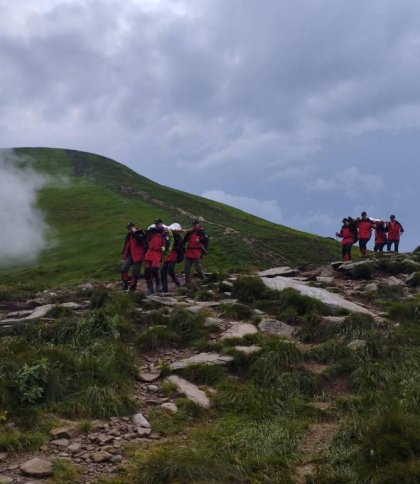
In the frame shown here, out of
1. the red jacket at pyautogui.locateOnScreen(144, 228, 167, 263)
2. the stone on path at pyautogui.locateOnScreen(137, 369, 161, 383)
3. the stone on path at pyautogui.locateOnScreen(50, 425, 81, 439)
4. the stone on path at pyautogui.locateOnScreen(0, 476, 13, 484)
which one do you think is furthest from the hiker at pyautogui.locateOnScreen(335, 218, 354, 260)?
the stone on path at pyautogui.locateOnScreen(0, 476, 13, 484)

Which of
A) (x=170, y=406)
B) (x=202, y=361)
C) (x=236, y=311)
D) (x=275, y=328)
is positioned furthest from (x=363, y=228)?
(x=170, y=406)

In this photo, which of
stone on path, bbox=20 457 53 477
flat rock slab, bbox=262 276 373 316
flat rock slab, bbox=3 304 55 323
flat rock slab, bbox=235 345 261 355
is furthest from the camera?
flat rock slab, bbox=262 276 373 316

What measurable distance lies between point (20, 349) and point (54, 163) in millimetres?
84132

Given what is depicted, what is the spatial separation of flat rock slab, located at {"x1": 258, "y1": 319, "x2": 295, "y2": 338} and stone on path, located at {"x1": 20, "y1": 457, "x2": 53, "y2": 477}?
7.17 m

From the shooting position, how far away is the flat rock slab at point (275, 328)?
1333 centimetres

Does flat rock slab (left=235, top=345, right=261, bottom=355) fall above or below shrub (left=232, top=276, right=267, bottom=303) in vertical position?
below

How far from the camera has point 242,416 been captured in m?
8.86

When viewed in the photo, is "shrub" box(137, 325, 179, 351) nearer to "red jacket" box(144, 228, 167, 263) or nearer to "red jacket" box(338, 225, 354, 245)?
"red jacket" box(144, 228, 167, 263)

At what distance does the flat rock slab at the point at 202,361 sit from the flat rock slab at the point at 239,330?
3.67 ft

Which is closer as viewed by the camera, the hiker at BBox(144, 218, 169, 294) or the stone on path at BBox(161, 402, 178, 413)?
the stone on path at BBox(161, 402, 178, 413)

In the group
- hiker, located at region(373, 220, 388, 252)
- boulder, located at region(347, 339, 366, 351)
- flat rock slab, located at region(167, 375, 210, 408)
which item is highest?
hiker, located at region(373, 220, 388, 252)

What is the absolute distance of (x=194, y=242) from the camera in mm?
22156

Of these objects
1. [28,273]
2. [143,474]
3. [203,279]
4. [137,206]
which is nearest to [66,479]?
[143,474]

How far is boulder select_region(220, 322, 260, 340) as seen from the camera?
12.7 metres
